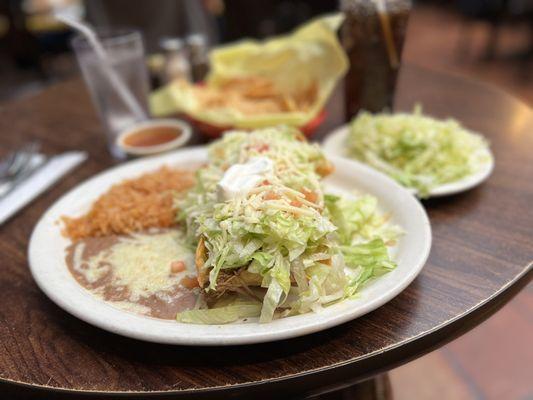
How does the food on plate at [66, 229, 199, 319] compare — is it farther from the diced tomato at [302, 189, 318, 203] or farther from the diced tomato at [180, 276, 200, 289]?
the diced tomato at [302, 189, 318, 203]

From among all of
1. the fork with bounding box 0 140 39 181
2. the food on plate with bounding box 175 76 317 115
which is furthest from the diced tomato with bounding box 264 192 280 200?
the fork with bounding box 0 140 39 181

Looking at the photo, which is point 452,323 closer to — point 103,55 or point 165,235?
point 165,235

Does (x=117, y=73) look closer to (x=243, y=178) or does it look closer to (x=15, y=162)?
(x=15, y=162)

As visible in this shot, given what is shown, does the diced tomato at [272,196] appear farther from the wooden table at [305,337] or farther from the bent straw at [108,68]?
the bent straw at [108,68]

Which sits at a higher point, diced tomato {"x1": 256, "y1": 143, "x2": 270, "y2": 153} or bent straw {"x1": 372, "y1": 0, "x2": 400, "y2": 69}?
bent straw {"x1": 372, "y1": 0, "x2": 400, "y2": 69}

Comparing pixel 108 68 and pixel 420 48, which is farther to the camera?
pixel 420 48

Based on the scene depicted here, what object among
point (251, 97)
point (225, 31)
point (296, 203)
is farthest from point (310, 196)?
point (225, 31)
